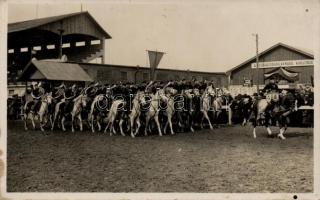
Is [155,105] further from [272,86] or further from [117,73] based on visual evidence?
[117,73]

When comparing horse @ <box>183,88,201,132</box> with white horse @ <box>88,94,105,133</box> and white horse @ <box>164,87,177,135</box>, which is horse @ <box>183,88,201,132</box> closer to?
white horse @ <box>164,87,177,135</box>

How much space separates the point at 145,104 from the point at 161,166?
2.37m

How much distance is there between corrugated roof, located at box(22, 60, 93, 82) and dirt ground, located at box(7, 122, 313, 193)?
2.28 meters

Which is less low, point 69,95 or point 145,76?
point 145,76

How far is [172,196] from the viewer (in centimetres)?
464

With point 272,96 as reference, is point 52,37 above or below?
above

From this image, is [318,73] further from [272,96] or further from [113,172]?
[113,172]

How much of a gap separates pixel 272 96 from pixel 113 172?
11.3 ft

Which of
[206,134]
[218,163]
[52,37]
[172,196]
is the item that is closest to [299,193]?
[218,163]

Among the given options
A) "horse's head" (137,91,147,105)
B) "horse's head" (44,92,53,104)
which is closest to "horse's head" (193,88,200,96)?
"horse's head" (137,91,147,105)

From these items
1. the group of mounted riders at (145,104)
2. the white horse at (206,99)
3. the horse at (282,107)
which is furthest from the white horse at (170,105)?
the horse at (282,107)

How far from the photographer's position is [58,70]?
8.94m

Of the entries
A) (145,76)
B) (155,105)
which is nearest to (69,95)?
(155,105)

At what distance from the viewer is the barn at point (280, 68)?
6.08 metres
